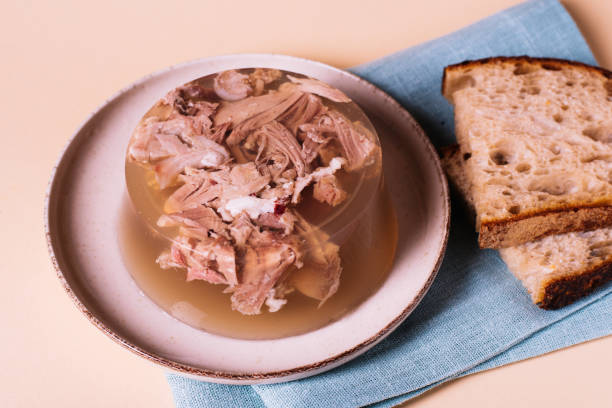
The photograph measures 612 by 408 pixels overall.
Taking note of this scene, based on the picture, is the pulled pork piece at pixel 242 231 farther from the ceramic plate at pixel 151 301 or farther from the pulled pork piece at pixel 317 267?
the ceramic plate at pixel 151 301

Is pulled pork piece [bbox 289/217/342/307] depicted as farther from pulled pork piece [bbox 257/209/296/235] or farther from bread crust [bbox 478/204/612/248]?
bread crust [bbox 478/204/612/248]

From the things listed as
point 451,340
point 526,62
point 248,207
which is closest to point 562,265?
point 451,340

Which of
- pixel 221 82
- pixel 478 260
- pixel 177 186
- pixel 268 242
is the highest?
pixel 221 82

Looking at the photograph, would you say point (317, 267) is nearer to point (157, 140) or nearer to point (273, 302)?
point (273, 302)

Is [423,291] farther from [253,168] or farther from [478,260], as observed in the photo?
[253,168]

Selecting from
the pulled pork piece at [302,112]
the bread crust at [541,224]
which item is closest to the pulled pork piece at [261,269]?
the pulled pork piece at [302,112]

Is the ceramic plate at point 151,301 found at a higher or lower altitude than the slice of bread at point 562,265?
higher

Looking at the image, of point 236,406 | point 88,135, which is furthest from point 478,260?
point 88,135
